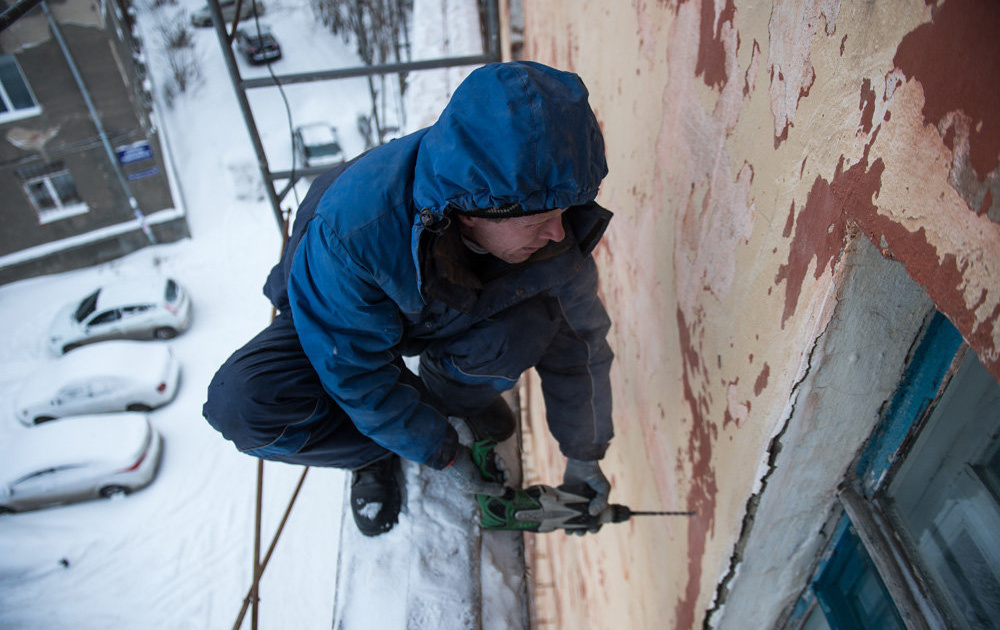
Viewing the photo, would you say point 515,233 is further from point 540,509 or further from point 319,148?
point 319,148

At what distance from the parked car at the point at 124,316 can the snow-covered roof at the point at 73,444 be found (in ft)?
5.56

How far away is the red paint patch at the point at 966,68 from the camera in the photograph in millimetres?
500

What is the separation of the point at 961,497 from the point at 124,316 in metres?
9.50

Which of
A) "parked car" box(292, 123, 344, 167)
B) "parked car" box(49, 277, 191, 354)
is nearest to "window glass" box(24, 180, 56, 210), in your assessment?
"parked car" box(49, 277, 191, 354)

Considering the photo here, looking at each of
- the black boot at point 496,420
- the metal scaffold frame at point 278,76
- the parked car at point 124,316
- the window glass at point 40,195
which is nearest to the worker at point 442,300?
the black boot at point 496,420

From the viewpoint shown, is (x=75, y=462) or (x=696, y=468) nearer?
(x=696, y=468)

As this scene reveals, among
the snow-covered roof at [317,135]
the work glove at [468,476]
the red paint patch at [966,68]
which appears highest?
the snow-covered roof at [317,135]

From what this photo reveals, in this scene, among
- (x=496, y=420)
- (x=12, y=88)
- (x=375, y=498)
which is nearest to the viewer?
(x=375, y=498)

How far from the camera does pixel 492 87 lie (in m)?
1.06

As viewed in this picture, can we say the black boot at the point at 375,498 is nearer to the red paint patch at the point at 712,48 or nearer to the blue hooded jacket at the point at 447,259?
the blue hooded jacket at the point at 447,259

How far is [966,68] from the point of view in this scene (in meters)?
0.53

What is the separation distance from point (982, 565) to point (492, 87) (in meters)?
1.00

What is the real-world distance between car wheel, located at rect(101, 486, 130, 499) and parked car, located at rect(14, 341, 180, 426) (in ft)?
3.82

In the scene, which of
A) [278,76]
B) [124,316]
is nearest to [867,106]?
[278,76]
